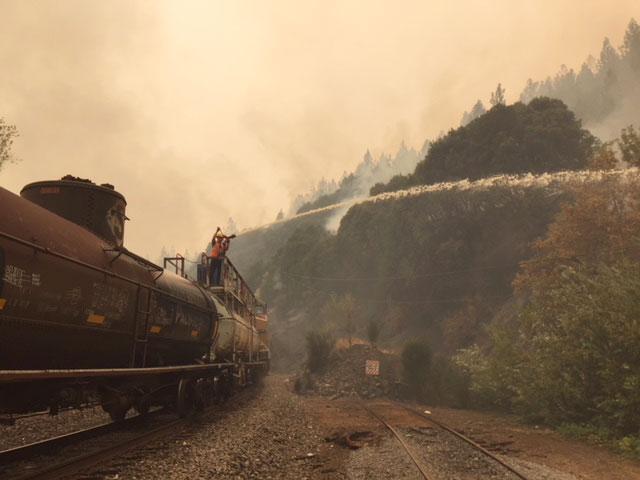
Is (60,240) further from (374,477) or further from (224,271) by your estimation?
(224,271)

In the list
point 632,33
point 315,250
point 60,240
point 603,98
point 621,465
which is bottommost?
point 621,465

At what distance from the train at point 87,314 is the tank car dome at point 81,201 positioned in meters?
0.02

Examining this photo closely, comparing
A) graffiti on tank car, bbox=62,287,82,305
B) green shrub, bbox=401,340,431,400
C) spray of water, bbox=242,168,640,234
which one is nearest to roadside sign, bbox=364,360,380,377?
green shrub, bbox=401,340,431,400

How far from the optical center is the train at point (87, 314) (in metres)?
6.04

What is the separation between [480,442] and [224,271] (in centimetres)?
1042

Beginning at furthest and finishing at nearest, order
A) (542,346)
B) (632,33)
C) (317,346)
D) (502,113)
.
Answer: (632,33) < (502,113) < (317,346) < (542,346)

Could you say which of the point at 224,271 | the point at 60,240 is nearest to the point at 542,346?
the point at 224,271

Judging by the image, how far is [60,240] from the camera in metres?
6.96

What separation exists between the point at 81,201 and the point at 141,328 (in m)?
2.75

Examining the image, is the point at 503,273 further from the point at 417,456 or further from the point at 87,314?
the point at 87,314

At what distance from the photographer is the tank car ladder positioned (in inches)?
357

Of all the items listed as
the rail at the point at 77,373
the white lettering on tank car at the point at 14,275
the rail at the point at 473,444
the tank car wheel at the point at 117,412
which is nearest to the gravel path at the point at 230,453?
the tank car wheel at the point at 117,412

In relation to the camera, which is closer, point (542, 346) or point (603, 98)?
point (542, 346)

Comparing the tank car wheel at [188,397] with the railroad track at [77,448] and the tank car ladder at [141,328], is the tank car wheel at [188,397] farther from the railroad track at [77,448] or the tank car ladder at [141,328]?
the tank car ladder at [141,328]
